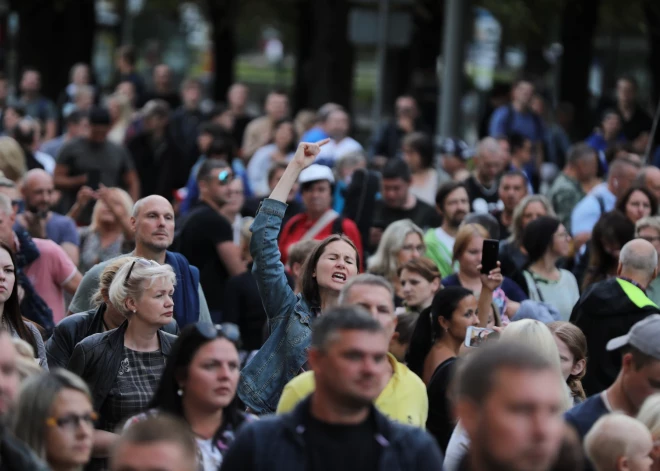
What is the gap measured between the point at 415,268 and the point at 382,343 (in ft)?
15.8

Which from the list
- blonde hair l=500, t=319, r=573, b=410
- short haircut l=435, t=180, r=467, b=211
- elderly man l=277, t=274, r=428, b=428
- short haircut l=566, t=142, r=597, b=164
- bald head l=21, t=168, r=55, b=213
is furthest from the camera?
short haircut l=566, t=142, r=597, b=164

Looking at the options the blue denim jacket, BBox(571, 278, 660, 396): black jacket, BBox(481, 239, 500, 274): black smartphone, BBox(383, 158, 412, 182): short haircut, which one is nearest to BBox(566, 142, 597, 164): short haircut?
BBox(383, 158, 412, 182): short haircut

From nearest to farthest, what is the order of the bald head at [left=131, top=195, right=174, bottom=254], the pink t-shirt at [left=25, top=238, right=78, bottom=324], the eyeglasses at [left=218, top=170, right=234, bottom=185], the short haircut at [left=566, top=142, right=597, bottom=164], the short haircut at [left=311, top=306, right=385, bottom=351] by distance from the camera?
the short haircut at [left=311, top=306, right=385, bottom=351], the bald head at [left=131, top=195, right=174, bottom=254], the pink t-shirt at [left=25, top=238, right=78, bottom=324], the eyeglasses at [left=218, top=170, right=234, bottom=185], the short haircut at [left=566, top=142, right=597, bottom=164]

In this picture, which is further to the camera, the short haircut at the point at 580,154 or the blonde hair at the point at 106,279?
the short haircut at the point at 580,154

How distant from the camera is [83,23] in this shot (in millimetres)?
31422

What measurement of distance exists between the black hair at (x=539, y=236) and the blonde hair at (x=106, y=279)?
11.9 ft

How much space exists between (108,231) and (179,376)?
547 cm

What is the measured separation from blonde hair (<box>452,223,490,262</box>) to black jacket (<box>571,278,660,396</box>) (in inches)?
52.4

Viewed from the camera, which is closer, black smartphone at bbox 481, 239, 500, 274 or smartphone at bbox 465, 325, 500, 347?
smartphone at bbox 465, 325, 500, 347

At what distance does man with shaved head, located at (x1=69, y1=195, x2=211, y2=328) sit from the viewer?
28.3ft

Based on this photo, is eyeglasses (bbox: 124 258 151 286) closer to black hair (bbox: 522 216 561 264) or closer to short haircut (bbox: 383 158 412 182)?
black hair (bbox: 522 216 561 264)

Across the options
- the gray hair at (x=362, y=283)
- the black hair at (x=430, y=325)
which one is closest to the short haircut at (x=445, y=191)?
the black hair at (x=430, y=325)

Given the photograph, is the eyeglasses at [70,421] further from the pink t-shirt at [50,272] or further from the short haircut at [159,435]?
the pink t-shirt at [50,272]

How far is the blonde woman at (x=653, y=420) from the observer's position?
238 inches
